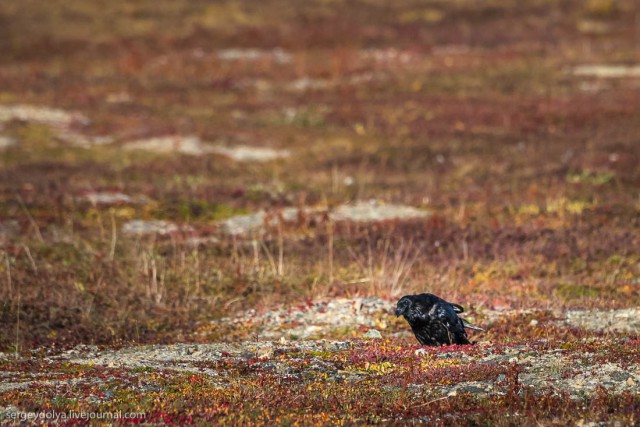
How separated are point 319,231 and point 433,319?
1073 centimetres

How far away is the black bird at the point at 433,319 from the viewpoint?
12.5 m

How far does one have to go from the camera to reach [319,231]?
23.1 meters

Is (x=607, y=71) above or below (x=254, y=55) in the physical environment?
above

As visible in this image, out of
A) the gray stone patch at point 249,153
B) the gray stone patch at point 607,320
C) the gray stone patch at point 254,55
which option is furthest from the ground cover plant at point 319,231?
the gray stone patch at point 254,55

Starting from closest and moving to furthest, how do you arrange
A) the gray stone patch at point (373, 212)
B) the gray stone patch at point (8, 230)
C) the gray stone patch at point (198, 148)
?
the gray stone patch at point (8, 230)
the gray stone patch at point (373, 212)
the gray stone patch at point (198, 148)

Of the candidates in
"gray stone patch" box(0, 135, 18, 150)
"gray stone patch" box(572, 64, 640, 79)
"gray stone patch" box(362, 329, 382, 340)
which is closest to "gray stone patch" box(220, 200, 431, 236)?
"gray stone patch" box(362, 329, 382, 340)

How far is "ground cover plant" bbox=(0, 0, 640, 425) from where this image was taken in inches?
405

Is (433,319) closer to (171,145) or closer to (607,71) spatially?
(171,145)

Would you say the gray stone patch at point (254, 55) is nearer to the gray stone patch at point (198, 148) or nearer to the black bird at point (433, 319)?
the gray stone patch at point (198, 148)

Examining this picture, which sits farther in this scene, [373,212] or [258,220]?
[373,212]

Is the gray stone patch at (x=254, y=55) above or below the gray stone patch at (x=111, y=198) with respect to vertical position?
above

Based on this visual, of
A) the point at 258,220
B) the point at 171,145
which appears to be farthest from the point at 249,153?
the point at 258,220

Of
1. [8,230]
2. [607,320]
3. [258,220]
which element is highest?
[607,320]

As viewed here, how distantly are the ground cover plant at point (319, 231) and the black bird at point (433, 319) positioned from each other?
18.6 inches
